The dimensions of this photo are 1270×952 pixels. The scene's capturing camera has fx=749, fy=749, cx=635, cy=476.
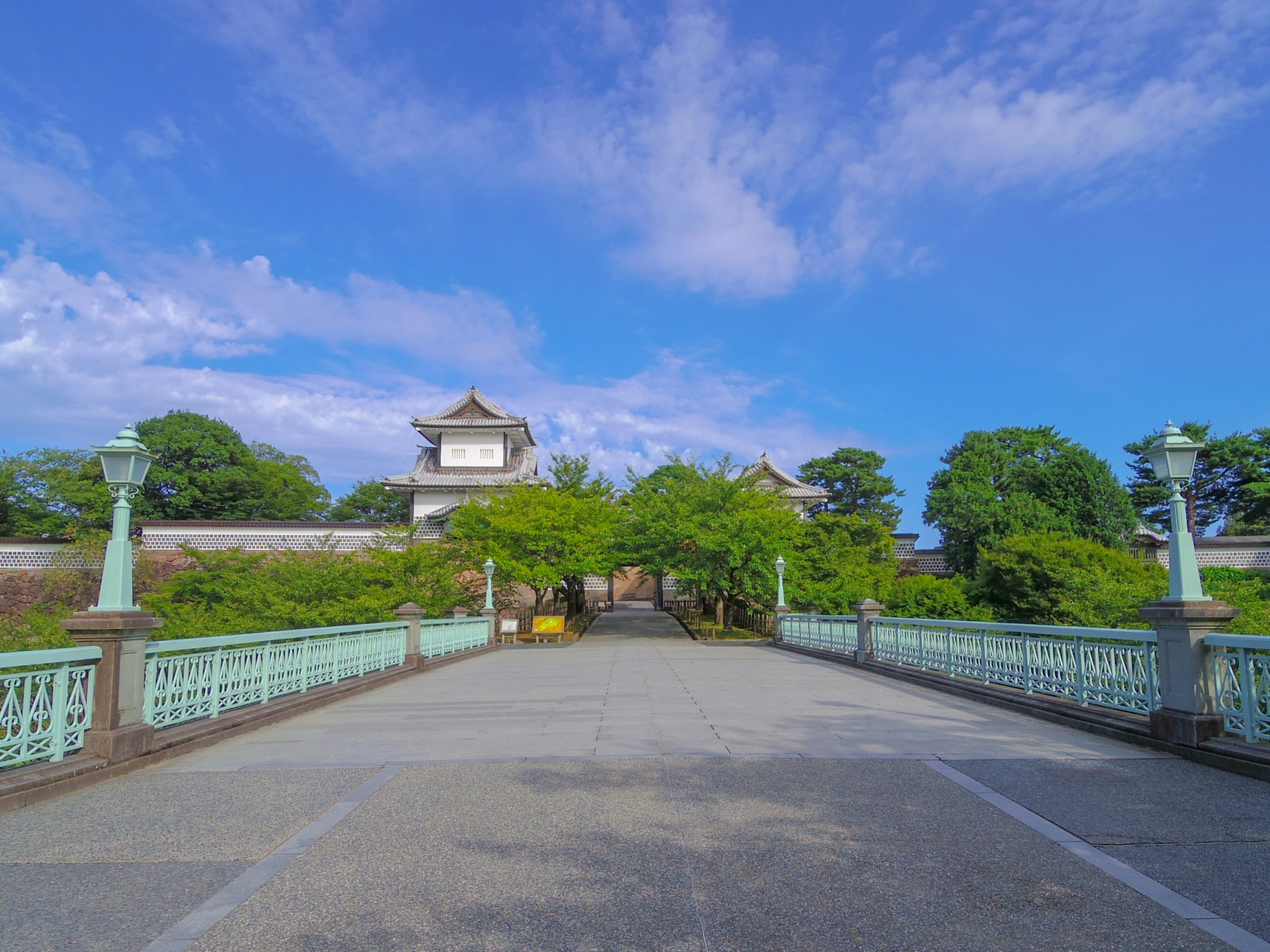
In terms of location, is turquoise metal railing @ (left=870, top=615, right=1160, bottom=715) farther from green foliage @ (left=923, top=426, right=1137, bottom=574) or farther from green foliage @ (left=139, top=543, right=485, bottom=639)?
green foliage @ (left=923, top=426, right=1137, bottom=574)

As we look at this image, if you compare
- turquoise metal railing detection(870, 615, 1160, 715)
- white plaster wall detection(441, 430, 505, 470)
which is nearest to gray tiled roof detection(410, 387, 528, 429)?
white plaster wall detection(441, 430, 505, 470)

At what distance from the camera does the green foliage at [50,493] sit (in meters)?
33.5

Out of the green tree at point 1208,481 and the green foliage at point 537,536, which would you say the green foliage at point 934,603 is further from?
the green tree at point 1208,481

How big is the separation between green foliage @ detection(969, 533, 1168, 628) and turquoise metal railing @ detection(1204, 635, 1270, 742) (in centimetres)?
1346

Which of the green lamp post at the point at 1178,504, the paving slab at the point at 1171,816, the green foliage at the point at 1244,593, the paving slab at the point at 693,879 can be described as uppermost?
the green lamp post at the point at 1178,504

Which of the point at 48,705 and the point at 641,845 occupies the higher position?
the point at 48,705

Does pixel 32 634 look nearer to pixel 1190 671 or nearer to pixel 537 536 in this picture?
pixel 537 536

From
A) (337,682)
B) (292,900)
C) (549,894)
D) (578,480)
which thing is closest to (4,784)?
(292,900)

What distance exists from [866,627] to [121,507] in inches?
478

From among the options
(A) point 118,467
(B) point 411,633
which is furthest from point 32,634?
(A) point 118,467

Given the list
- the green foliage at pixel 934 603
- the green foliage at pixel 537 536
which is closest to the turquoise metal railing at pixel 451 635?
the green foliage at pixel 537 536

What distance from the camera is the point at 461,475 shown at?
41312mm

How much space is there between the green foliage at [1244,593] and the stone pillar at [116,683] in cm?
877

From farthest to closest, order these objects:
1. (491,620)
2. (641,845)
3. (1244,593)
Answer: (491,620) → (1244,593) → (641,845)
